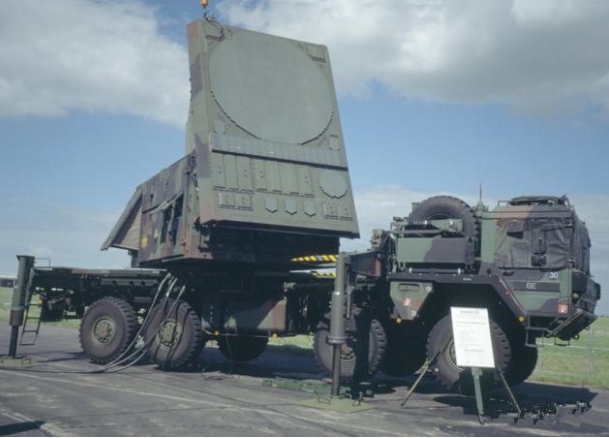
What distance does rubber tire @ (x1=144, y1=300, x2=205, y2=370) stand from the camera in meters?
→ 13.2

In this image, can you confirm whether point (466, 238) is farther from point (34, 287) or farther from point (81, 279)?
point (34, 287)

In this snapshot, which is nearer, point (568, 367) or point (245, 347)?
point (245, 347)

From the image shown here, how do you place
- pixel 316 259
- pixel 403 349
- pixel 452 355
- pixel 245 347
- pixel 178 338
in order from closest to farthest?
pixel 452 355, pixel 403 349, pixel 316 259, pixel 178 338, pixel 245 347

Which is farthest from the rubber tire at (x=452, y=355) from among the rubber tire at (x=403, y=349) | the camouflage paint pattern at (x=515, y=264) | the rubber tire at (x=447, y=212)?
the rubber tire at (x=447, y=212)

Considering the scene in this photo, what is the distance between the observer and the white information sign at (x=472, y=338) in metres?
9.31

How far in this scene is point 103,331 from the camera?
46.2 ft

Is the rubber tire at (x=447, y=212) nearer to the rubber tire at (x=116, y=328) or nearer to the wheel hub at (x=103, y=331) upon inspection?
the rubber tire at (x=116, y=328)

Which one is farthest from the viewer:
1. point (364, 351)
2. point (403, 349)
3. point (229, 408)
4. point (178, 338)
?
point (178, 338)

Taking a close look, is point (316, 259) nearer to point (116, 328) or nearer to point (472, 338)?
point (472, 338)

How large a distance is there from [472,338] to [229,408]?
356 centimetres

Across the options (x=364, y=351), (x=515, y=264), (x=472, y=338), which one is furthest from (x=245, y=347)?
(x=472, y=338)

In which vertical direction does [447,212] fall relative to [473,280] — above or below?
above

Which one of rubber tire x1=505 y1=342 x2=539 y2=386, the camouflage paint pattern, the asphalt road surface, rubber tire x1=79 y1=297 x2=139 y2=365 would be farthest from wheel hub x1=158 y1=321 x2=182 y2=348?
rubber tire x1=505 y1=342 x2=539 y2=386

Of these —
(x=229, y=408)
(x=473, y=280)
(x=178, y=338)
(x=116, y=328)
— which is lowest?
(x=229, y=408)
